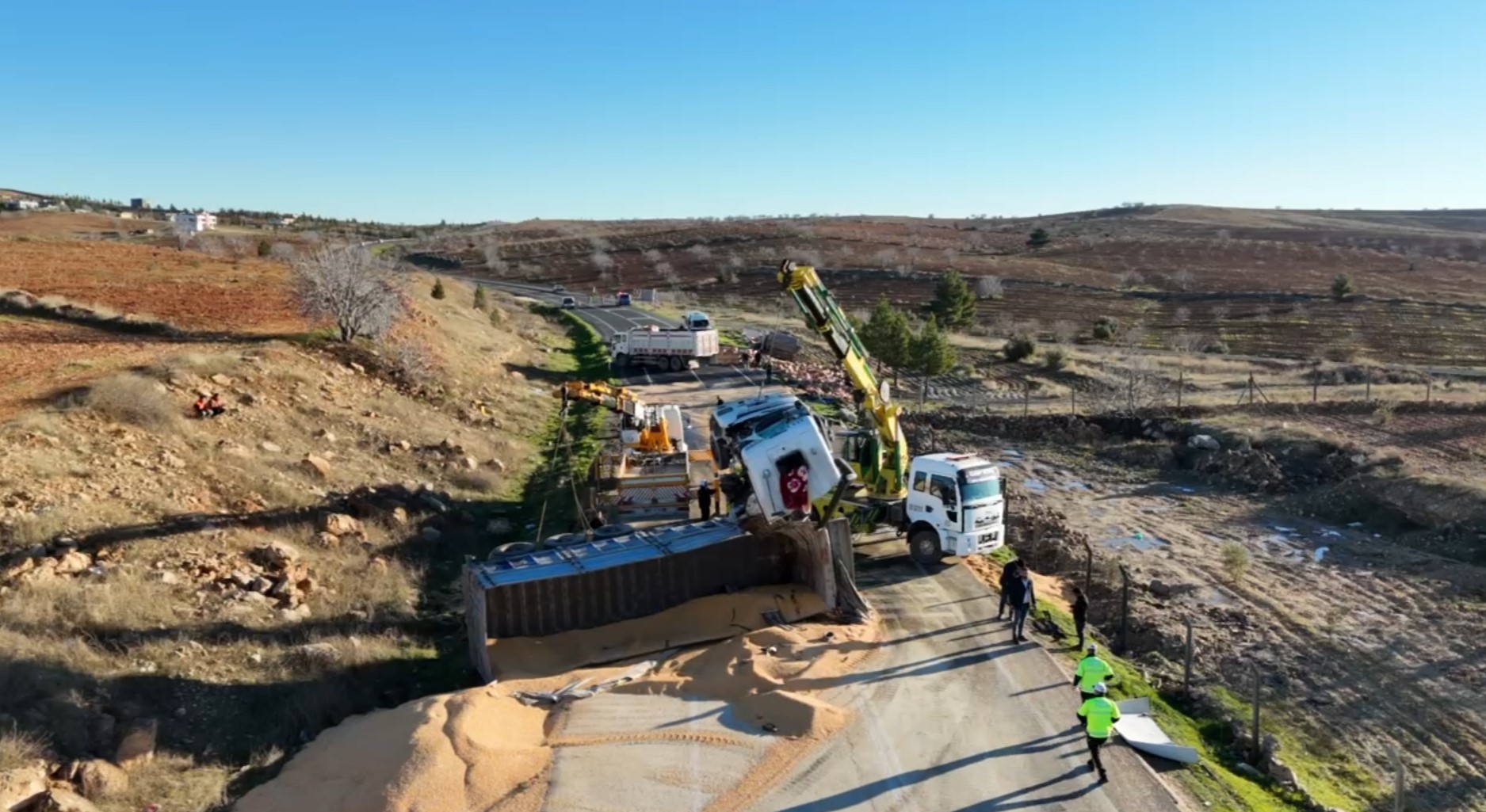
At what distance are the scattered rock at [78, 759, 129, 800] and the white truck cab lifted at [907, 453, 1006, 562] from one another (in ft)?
41.5

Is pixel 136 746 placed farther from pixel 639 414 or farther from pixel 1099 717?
pixel 639 414

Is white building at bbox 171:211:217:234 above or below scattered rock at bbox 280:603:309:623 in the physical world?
above

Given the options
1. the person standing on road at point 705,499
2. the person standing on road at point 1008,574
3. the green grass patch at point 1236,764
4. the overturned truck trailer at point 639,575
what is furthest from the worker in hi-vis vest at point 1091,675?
the person standing on road at point 705,499

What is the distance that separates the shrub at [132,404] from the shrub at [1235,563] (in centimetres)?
2184

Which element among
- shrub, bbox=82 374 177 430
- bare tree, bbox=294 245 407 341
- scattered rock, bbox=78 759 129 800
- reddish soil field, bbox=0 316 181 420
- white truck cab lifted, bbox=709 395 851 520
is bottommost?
scattered rock, bbox=78 759 129 800

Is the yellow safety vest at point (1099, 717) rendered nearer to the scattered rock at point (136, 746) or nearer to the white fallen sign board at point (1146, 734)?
the white fallen sign board at point (1146, 734)

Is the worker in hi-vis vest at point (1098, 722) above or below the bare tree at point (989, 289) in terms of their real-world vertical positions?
below

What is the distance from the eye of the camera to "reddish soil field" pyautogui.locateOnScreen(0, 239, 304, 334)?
33.1 meters

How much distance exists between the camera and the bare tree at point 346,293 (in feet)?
98.4

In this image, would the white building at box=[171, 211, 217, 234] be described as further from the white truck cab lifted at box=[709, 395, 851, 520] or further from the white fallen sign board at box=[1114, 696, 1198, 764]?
the white fallen sign board at box=[1114, 696, 1198, 764]

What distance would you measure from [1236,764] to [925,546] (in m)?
6.85

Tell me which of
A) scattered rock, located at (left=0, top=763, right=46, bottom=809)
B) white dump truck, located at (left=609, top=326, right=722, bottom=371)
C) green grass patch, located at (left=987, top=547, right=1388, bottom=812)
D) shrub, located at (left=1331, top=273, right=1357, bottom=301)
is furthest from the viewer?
shrub, located at (left=1331, top=273, right=1357, bottom=301)

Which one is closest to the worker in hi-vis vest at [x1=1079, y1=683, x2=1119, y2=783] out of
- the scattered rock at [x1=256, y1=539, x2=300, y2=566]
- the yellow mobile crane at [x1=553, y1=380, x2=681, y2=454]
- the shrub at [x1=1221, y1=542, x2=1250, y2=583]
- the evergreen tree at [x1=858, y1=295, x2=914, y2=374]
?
the shrub at [x1=1221, y1=542, x2=1250, y2=583]

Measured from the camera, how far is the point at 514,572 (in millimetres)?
14266
